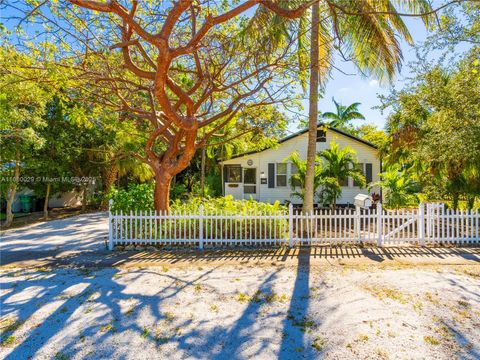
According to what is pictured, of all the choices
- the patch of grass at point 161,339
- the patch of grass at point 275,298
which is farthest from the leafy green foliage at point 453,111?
the patch of grass at point 161,339

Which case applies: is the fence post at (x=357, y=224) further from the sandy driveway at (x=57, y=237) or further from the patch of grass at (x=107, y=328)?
the sandy driveway at (x=57, y=237)

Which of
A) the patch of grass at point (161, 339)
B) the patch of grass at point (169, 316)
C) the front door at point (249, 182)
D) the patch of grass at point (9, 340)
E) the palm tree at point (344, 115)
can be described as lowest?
the patch of grass at point (9, 340)

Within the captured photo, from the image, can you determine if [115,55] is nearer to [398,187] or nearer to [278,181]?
[278,181]

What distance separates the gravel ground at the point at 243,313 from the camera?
323cm

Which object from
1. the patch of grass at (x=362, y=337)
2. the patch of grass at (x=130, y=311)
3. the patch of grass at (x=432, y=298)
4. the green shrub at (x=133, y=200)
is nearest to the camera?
the patch of grass at (x=362, y=337)

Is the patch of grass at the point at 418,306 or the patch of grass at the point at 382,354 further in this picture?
the patch of grass at the point at 418,306

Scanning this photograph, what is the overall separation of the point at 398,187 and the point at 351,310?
13070 mm

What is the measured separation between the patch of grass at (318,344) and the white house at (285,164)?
13.5 metres

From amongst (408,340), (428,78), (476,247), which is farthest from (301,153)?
(408,340)

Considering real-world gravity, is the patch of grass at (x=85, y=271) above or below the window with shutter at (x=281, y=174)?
below

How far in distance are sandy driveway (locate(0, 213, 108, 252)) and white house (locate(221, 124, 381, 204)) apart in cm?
858

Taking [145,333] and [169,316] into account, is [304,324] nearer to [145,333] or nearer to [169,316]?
[169,316]

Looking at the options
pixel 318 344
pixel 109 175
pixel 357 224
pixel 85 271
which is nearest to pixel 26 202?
pixel 109 175

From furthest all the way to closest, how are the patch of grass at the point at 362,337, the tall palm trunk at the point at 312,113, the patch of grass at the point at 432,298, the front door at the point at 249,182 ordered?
the front door at the point at 249,182, the tall palm trunk at the point at 312,113, the patch of grass at the point at 432,298, the patch of grass at the point at 362,337
